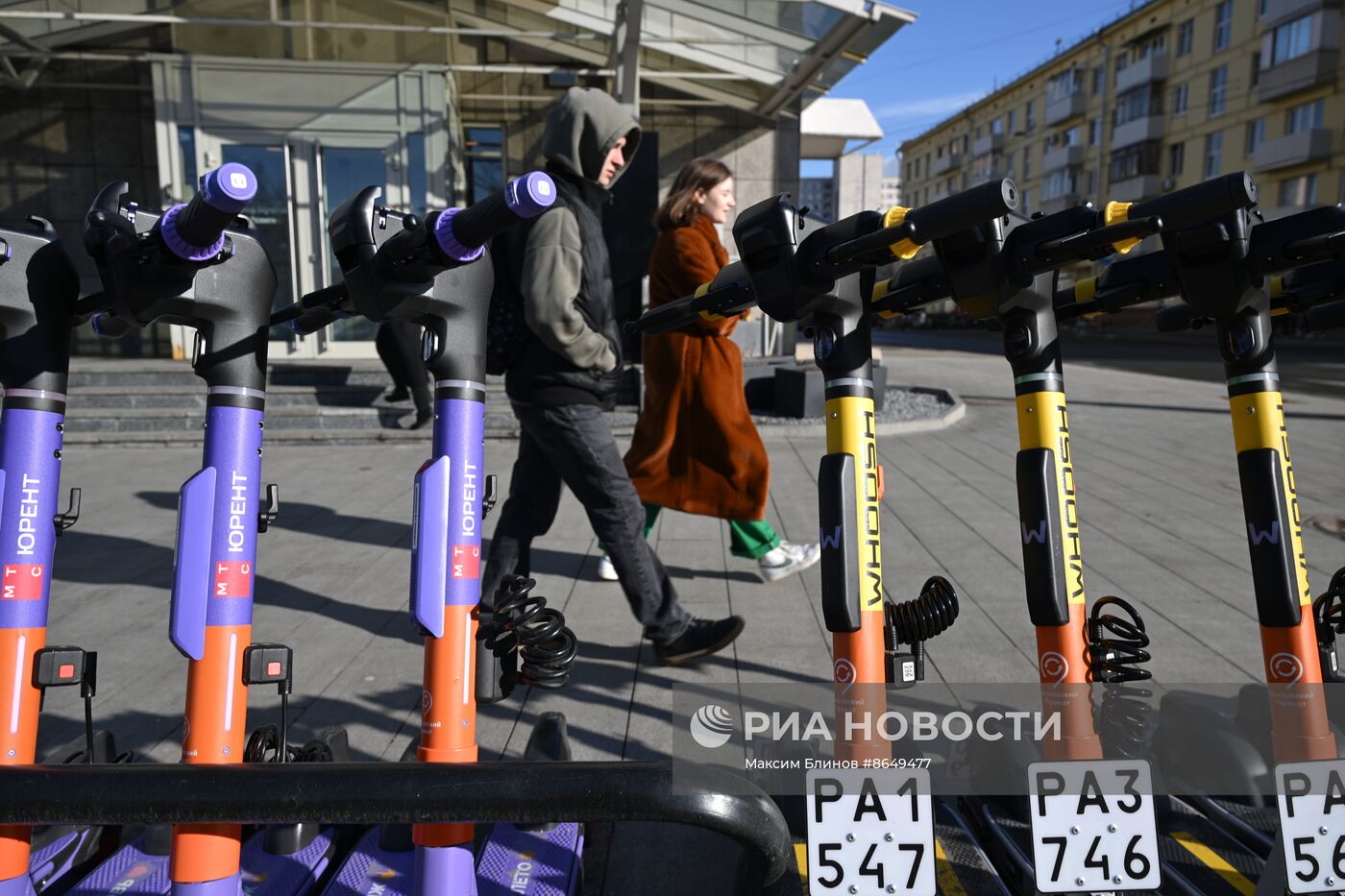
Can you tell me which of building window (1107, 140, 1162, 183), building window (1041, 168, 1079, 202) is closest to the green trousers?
building window (1107, 140, 1162, 183)

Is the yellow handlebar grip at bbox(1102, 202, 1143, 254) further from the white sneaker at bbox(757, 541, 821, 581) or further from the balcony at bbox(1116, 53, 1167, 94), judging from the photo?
the balcony at bbox(1116, 53, 1167, 94)

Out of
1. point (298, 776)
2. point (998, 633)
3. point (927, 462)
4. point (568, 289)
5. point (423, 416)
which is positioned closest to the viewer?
point (298, 776)

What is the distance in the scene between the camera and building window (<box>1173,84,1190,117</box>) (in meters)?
45.5

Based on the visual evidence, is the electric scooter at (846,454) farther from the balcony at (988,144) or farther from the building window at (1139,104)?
the balcony at (988,144)

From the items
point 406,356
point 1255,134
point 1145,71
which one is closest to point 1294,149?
point 1255,134

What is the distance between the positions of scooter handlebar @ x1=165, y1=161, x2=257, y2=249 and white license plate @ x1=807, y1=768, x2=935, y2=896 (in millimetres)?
1364

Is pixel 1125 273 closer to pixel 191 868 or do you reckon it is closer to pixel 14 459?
pixel 191 868

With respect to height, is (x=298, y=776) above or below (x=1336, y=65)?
below

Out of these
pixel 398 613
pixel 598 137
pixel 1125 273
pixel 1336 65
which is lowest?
pixel 398 613

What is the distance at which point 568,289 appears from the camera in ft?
10.0

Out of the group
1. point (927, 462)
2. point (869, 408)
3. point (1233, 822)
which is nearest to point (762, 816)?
point (869, 408)

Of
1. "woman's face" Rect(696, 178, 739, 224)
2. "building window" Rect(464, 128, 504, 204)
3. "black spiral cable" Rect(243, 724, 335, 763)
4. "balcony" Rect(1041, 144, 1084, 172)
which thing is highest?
"balcony" Rect(1041, 144, 1084, 172)

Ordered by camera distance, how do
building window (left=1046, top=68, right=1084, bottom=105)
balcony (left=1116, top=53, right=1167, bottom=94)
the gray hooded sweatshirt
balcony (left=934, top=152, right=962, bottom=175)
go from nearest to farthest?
the gray hooded sweatshirt
balcony (left=1116, top=53, right=1167, bottom=94)
building window (left=1046, top=68, right=1084, bottom=105)
balcony (left=934, top=152, right=962, bottom=175)

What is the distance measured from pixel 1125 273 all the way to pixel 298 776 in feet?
5.68
